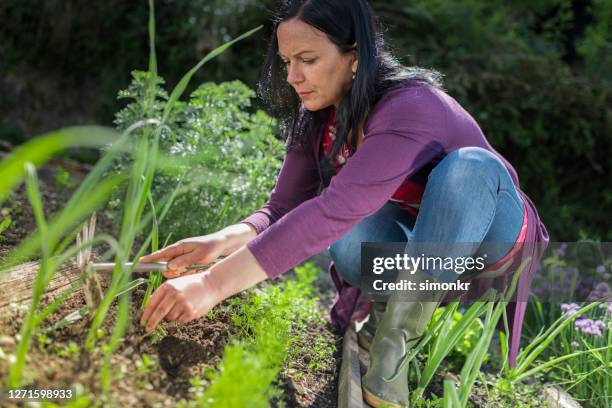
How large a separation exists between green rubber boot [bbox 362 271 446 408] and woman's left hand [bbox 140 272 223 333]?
20.9 inches

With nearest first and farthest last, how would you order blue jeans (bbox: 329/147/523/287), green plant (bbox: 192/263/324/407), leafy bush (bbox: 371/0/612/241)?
green plant (bbox: 192/263/324/407) → blue jeans (bbox: 329/147/523/287) → leafy bush (bbox: 371/0/612/241)

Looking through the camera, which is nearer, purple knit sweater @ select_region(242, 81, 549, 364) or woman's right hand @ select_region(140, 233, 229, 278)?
purple knit sweater @ select_region(242, 81, 549, 364)

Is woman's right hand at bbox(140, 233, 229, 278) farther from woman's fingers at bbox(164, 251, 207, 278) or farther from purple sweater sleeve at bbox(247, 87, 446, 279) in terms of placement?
purple sweater sleeve at bbox(247, 87, 446, 279)

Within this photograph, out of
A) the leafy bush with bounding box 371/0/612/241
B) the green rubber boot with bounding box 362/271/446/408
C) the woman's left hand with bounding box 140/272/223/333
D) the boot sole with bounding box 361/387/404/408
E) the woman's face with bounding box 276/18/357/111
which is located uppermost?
the woman's face with bounding box 276/18/357/111

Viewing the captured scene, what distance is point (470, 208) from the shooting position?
5.46 feet

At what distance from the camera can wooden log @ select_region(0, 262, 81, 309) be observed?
4.68 feet

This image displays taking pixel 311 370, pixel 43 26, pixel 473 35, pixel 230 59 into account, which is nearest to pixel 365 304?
pixel 311 370

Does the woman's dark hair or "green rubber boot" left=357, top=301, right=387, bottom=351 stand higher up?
the woman's dark hair

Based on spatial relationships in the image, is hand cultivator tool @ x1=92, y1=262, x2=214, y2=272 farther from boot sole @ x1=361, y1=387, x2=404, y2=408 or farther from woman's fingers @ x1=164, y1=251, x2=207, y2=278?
boot sole @ x1=361, y1=387, x2=404, y2=408

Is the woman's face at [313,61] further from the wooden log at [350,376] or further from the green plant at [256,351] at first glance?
the wooden log at [350,376]

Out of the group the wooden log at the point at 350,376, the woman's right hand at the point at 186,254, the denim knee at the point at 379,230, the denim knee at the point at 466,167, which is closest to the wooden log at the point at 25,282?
the woman's right hand at the point at 186,254

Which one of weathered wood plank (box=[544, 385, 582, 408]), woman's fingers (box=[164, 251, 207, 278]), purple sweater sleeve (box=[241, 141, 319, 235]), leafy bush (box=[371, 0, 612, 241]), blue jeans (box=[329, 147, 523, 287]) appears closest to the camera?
woman's fingers (box=[164, 251, 207, 278])

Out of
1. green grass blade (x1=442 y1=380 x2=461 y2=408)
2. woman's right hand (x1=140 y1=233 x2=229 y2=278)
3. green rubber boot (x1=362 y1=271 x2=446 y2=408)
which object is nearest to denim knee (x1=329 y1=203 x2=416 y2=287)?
green rubber boot (x1=362 y1=271 x2=446 y2=408)

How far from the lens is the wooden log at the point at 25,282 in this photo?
1.43 m
